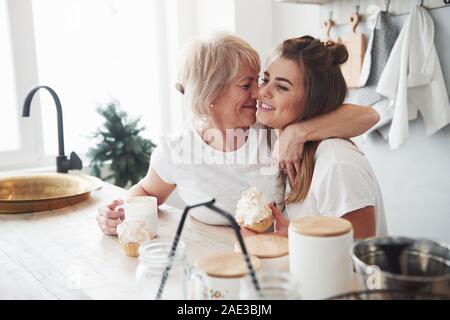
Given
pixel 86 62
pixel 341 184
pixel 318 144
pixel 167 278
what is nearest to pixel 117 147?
pixel 86 62

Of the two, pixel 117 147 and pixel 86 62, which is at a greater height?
pixel 86 62

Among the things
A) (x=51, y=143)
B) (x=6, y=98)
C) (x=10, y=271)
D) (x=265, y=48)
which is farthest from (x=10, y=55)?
(x=10, y=271)

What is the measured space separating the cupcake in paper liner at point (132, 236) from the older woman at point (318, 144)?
0.46 meters

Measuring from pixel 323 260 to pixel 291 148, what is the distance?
0.61m

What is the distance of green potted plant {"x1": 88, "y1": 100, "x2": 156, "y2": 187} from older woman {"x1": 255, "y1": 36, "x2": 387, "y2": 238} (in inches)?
54.8

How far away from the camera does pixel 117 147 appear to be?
8.49 ft

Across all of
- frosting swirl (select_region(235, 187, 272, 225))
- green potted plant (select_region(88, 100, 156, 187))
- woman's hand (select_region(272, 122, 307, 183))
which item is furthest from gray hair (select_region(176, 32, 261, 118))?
green potted plant (select_region(88, 100, 156, 187))

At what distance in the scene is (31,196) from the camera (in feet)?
5.85

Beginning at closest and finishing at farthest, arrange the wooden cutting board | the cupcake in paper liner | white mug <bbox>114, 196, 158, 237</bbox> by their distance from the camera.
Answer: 1. the cupcake in paper liner
2. white mug <bbox>114, 196, 158, 237</bbox>
3. the wooden cutting board

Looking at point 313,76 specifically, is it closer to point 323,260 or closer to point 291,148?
point 291,148

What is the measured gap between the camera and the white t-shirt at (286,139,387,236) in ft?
3.68

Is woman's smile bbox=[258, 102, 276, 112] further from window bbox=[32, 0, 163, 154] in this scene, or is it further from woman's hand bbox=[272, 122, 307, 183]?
window bbox=[32, 0, 163, 154]

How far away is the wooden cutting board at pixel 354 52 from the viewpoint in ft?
7.41

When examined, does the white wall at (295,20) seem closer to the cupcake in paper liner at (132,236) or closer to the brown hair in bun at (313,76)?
the brown hair in bun at (313,76)
